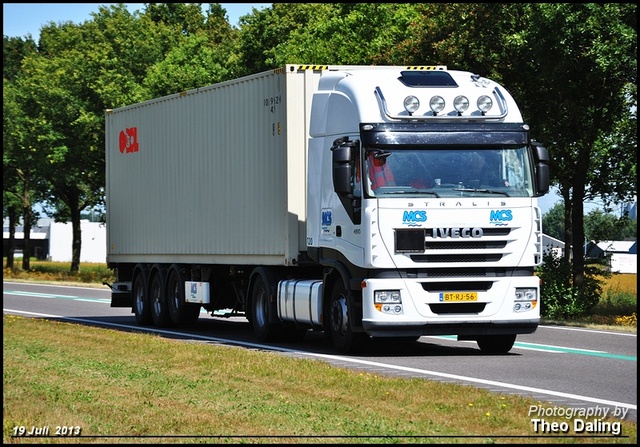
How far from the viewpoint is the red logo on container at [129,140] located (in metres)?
26.6

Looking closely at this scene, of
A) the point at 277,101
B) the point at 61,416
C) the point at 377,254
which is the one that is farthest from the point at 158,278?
the point at 61,416

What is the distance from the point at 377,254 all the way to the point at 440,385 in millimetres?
4116

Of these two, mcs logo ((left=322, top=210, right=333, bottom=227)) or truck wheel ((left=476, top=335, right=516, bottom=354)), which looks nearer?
truck wheel ((left=476, top=335, right=516, bottom=354))

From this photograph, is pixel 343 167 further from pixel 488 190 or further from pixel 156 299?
pixel 156 299

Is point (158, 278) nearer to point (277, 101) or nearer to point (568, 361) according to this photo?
point (277, 101)

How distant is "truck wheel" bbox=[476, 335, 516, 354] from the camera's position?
59.0 ft

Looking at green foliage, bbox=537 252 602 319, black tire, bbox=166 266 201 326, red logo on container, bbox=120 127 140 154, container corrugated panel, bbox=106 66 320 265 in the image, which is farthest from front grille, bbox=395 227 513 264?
red logo on container, bbox=120 127 140 154

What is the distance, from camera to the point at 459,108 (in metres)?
17.3

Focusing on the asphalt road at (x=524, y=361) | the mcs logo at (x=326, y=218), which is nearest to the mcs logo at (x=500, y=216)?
the asphalt road at (x=524, y=361)

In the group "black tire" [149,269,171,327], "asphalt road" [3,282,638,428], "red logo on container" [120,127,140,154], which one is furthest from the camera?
"red logo on container" [120,127,140,154]

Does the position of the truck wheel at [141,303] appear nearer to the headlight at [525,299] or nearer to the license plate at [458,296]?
the license plate at [458,296]

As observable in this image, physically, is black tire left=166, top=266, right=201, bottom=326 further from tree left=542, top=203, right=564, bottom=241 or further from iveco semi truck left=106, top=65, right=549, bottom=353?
tree left=542, top=203, right=564, bottom=241

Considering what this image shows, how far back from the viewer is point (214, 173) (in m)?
22.6

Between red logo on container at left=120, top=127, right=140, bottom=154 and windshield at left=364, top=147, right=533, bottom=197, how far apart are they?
35.4 feet
